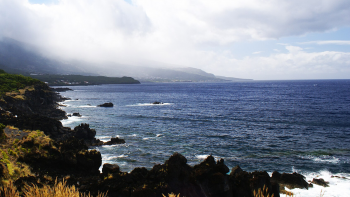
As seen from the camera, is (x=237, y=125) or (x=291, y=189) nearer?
(x=291, y=189)

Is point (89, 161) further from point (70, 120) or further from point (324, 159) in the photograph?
point (70, 120)

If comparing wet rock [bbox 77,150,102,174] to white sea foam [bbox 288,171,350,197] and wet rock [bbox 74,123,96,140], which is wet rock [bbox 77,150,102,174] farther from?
white sea foam [bbox 288,171,350,197]

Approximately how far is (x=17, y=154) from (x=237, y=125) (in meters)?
41.9

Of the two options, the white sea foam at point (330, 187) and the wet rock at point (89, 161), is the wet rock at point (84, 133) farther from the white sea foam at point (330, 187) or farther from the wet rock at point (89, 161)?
the white sea foam at point (330, 187)

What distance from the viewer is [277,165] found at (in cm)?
2681

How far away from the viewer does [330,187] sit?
21.3 metres

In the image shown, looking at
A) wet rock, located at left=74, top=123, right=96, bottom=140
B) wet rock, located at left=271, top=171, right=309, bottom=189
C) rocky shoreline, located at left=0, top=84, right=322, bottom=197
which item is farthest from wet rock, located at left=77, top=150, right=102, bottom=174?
wet rock, located at left=271, top=171, right=309, bottom=189

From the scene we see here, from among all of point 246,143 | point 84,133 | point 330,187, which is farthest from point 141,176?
→ point 246,143

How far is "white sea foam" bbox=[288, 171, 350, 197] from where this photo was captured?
65.8 ft

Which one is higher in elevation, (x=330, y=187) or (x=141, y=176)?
(x=141, y=176)

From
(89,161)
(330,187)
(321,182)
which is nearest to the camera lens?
(89,161)

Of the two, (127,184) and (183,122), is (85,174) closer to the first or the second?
(127,184)

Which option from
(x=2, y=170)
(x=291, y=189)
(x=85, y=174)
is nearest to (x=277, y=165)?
(x=291, y=189)

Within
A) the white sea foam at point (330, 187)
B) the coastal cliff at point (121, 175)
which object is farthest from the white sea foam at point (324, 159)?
the coastal cliff at point (121, 175)
